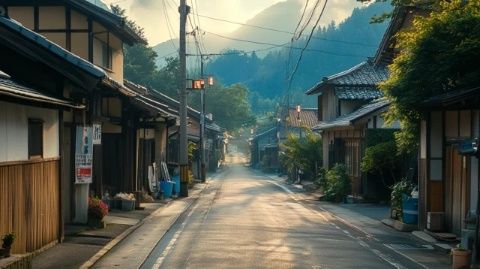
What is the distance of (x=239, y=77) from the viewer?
521 feet

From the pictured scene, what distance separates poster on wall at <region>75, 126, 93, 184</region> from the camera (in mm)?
16781

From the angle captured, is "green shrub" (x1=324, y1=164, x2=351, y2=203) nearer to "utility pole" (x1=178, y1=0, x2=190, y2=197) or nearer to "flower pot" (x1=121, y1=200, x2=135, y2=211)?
"utility pole" (x1=178, y1=0, x2=190, y2=197)

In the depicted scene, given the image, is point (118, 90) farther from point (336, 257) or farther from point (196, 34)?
point (196, 34)

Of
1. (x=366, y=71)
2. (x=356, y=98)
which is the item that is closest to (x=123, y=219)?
(x=356, y=98)

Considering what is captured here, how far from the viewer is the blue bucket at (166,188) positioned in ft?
101

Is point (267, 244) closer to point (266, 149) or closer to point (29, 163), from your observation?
point (29, 163)

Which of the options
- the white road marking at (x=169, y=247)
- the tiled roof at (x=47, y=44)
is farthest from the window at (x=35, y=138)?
the white road marking at (x=169, y=247)

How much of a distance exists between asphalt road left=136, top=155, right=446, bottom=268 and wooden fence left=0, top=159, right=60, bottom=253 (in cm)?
234

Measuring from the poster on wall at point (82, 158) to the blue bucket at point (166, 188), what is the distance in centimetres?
1382

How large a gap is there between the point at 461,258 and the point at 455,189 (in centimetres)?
507

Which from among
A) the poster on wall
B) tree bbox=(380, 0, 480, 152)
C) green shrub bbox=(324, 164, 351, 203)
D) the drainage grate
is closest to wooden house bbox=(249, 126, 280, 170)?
green shrub bbox=(324, 164, 351, 203)

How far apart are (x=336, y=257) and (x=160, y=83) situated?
63084mm

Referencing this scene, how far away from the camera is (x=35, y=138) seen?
1309 centimetres

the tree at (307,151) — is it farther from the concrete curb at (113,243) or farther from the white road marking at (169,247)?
the white road marking at (169,247)
